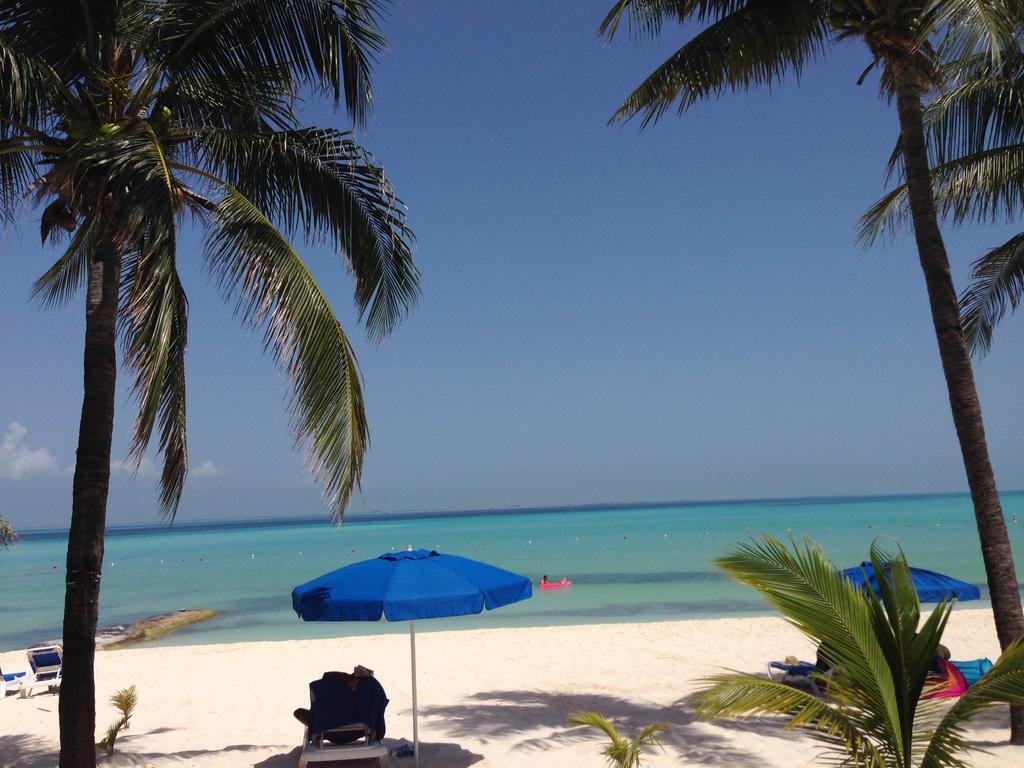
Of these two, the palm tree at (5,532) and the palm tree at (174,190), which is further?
the palm tree at (5,532)

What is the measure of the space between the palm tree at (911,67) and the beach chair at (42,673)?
10047 mm

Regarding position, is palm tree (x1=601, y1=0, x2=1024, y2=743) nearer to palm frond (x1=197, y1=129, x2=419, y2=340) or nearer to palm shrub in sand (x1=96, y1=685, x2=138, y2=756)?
palm frond (x1=197, y1=129, x2=419, y2=340)

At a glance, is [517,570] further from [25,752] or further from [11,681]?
[25,752]

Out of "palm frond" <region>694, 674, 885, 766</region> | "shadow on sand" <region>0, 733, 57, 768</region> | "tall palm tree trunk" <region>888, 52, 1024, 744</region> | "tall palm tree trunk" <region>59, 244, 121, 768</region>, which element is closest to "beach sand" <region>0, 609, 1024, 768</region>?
"shadow on sand" <region>0, 733, 57, 768</region>

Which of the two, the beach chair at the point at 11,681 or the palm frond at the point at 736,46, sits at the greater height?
the palm frond at the point at 736,46

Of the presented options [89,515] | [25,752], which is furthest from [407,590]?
[25,752]

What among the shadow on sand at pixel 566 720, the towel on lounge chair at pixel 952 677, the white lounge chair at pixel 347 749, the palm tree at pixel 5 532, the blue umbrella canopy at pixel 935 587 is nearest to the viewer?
the white lounge chair at pixel 347 749

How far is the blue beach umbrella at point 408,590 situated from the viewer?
17.7ft

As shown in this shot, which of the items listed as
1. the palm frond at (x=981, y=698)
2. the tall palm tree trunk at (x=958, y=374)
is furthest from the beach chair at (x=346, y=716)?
the tall palm tree trunk at (x=958, y=374)

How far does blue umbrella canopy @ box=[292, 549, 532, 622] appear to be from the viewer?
5391 mm

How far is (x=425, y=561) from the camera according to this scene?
19.4 feet

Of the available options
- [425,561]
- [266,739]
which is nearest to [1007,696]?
[425,561]

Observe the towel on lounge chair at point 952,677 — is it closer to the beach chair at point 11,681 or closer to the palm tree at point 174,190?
the palm tree at point 174,190

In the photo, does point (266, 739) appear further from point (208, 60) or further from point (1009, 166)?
point (1009, 166)
